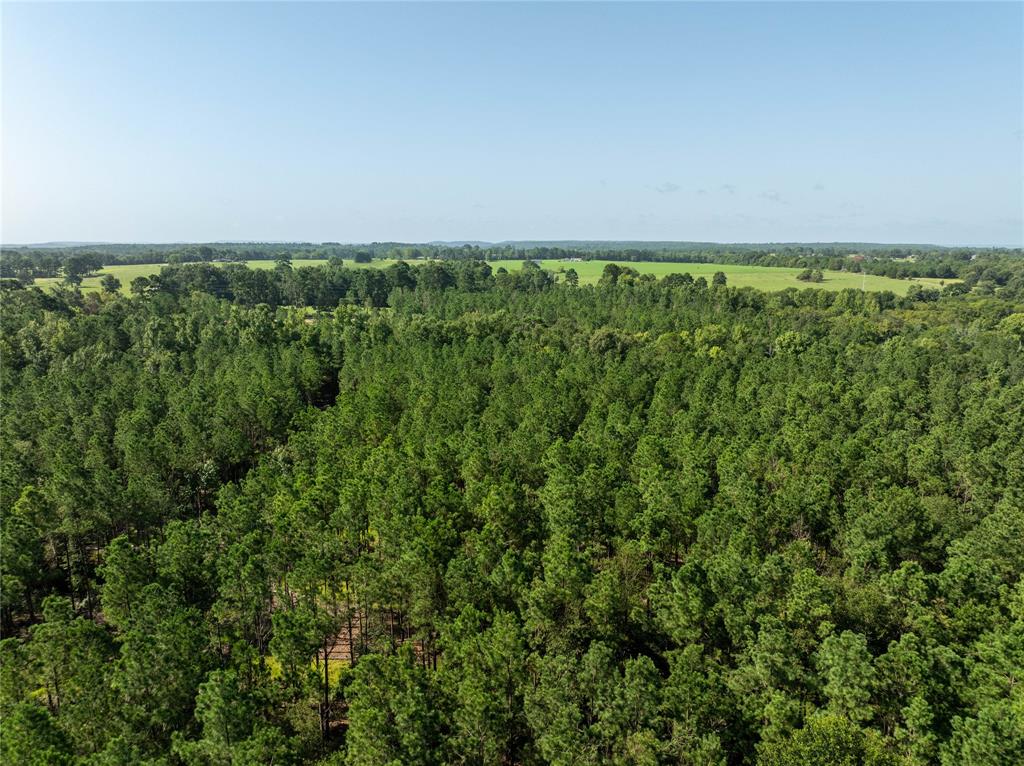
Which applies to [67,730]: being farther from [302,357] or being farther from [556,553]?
[302,357]

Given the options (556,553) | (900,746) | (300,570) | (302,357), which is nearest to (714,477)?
(556,553)

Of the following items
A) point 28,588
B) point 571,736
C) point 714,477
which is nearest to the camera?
point 571,736

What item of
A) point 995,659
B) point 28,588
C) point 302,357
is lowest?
point 28,588

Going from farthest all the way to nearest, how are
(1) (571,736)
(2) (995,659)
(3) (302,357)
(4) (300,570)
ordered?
(3) (302,357), (4) (300,570), (2) (995,659), (1) (571,736)

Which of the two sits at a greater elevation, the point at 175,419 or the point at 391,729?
the point at 175,419

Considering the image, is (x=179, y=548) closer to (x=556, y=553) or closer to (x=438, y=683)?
(x=438, y=683)

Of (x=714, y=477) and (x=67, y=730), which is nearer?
(x=67, y=730)

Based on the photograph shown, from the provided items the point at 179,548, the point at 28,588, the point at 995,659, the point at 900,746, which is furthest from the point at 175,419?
the point at 995,659
